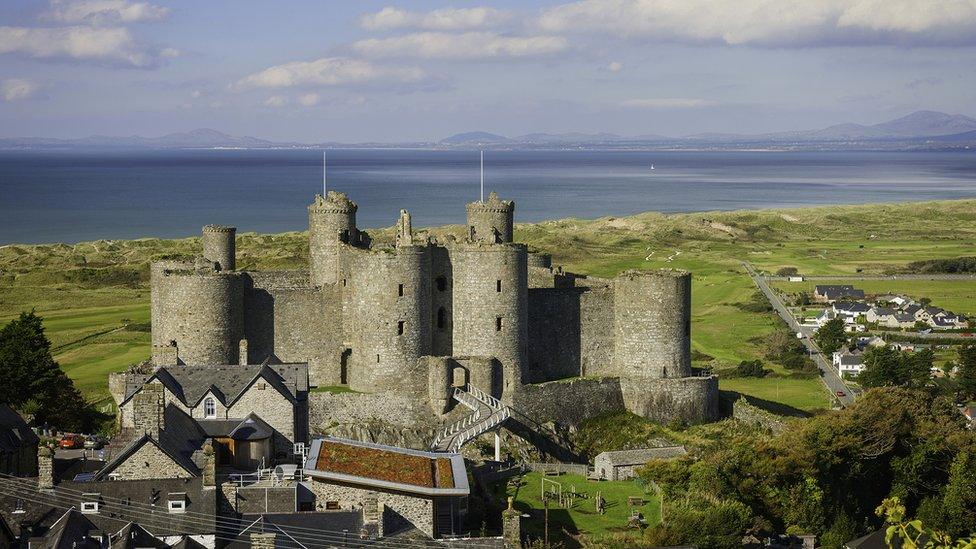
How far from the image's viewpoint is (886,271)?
11888 centimetres

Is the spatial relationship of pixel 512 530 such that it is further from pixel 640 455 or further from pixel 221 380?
pixel 221 380

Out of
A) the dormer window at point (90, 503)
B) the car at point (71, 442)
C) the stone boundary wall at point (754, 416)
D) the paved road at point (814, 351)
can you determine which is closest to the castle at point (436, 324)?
the stone boundary wall at point (754, 416)

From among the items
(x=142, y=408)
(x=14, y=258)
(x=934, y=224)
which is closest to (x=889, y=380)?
(x=142, y=408)

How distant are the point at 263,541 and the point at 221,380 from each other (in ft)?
40.7

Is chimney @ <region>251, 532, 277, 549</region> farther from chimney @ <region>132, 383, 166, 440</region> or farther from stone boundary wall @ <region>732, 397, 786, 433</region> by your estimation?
stone boundary wall @ <region>732, 397, 786, 433</region>

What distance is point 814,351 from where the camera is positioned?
76500mm

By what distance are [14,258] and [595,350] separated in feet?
269

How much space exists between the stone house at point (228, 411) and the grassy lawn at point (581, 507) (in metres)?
6.66

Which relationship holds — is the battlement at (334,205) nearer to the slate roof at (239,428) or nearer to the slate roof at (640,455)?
the slate roof at (239,428)

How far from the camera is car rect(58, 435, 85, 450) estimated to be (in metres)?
40.1

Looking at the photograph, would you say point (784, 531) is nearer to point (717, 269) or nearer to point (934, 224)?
point (717, 269)

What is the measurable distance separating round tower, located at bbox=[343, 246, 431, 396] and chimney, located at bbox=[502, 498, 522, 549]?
1161 cm

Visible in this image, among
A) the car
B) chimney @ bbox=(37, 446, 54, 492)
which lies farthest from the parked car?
chimney @ bbox=(37, 446, 54, 492)

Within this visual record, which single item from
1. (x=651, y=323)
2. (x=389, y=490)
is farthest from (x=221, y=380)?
(x=651, y=323)
